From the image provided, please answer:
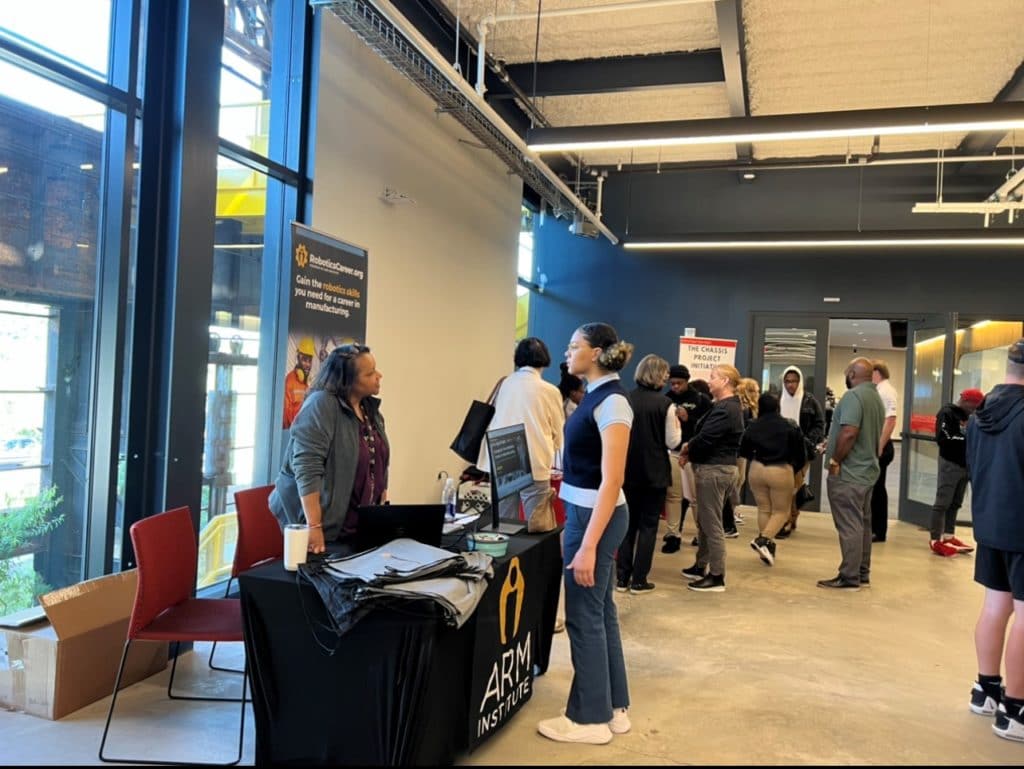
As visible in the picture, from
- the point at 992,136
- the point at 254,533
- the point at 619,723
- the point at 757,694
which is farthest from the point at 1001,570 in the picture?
the point at 992,136

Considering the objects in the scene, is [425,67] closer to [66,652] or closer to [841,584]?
[66,652]

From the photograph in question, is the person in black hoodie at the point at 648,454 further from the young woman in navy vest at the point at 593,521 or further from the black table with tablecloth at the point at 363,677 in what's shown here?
the black table with tablecloth at the point at 363,677

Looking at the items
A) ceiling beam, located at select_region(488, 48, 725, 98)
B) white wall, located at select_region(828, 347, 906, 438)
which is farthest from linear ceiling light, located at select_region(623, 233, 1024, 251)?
white wall, located at select_region(828, 347, 906, 438)

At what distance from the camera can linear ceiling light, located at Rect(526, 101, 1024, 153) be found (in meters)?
3.74

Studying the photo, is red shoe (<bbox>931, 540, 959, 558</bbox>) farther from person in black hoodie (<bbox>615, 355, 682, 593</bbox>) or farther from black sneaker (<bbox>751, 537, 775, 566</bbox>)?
person in black hoodie (<bbox>615, 355, 682, 593</bbox>)

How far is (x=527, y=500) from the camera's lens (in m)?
3.45

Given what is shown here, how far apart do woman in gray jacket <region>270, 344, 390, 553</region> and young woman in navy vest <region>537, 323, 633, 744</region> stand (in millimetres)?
865

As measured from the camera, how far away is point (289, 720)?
7.42ft

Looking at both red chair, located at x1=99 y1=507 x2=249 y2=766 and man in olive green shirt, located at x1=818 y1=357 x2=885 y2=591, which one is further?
man in olive green shirt, located at x1=818 y1=357 x2=885 y2=591

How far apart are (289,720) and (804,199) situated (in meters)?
8.26

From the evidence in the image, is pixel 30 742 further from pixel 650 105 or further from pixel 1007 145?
pixel 1007 145

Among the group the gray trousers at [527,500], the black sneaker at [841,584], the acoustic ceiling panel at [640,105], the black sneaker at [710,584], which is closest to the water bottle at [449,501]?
the gray trousers at [527,500]

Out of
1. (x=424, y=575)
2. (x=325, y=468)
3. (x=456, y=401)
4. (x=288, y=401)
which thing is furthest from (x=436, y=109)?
(x=424, y=575)

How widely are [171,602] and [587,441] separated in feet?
5.47
